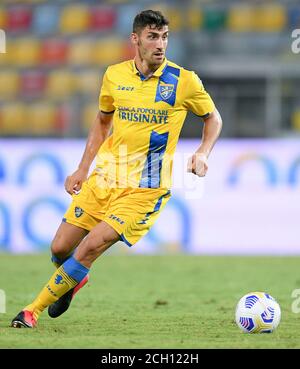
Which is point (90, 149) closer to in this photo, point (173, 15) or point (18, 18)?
point (173, 15)

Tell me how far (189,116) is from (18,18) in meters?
4.01

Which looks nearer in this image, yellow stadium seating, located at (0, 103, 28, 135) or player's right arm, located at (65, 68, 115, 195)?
player's right arm, located at (65, 68, 115, 195)

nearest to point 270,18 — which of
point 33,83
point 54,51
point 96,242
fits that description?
point 54,51

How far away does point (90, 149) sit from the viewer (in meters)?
7.40

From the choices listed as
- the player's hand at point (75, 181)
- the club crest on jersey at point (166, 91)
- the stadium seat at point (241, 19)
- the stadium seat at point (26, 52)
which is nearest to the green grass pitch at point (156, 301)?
the player's hand at point (75, 181)

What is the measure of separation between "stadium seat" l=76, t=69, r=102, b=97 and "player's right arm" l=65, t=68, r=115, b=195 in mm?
9374

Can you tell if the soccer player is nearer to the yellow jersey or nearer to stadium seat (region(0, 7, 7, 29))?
the yellow jersey

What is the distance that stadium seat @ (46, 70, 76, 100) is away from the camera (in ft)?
57.2

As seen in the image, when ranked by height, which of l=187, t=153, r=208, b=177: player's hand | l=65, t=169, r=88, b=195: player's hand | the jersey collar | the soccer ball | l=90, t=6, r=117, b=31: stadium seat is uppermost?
l=90, t=6, r=117, b=31: stadium seat

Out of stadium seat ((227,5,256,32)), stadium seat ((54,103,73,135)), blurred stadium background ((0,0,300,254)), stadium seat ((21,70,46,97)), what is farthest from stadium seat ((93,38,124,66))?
stadium seat ((227,5,256,32))

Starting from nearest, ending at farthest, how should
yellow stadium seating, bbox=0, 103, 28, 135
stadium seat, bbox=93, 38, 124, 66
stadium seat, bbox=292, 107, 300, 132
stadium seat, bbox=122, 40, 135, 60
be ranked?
stadium seat, bbox=292, 107, 300, 132
stadium seat, bbox=122, 40, 135, 60
yellow stadium seating, bbox=0, 103, 28, 135
stadium seat, bbox=93, 38, 124, 66

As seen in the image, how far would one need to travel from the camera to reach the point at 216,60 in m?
17.5

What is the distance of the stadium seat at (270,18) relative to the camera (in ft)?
57.5
